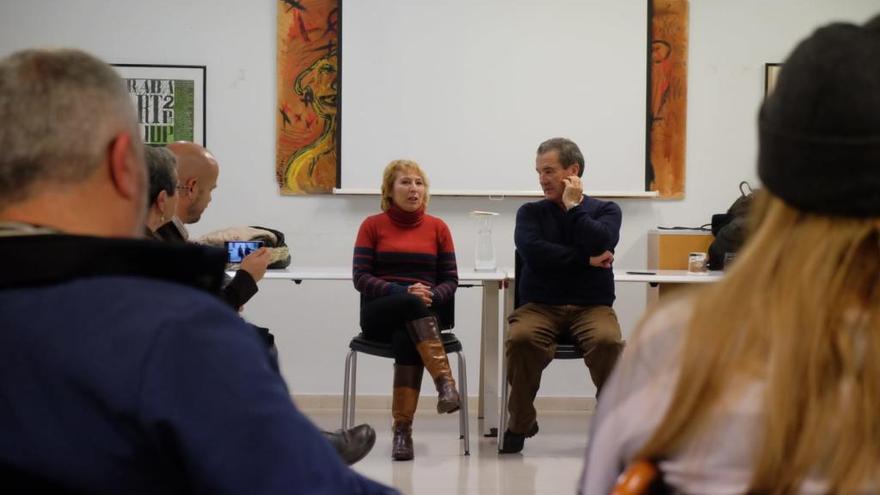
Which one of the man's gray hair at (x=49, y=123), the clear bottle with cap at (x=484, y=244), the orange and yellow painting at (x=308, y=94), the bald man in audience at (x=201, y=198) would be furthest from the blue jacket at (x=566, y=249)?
the man's gray hair at (x=49, y=123)

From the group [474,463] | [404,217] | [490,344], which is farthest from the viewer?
[490,344]

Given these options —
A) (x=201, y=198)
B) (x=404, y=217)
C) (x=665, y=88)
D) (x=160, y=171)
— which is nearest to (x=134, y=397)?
(x=160, y=171)

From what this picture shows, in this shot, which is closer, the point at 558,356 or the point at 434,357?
the point at 434,357

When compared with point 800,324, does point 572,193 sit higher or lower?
higher

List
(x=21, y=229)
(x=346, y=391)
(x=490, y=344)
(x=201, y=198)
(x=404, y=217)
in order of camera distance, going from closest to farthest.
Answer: (x=21, y=229) < (x=201, y=198) < (x=346, y=391) < (x=404, y=217) < (x=490, y=344)

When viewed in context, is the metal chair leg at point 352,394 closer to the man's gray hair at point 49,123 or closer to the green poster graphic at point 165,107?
the green poster graphic at point 165,107

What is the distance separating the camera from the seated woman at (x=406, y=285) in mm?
4043

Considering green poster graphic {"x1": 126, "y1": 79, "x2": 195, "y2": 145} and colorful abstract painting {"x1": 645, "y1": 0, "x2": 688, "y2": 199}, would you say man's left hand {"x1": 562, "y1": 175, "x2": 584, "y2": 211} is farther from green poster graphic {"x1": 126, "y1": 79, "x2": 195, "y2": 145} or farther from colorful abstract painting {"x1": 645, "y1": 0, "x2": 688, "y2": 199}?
green poster graphic {"x1": 126, "y1": 79, "x2": 195, "y2": 145}

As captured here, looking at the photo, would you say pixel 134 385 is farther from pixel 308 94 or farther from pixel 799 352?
pixel 308 94

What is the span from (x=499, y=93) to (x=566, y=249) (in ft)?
4.22

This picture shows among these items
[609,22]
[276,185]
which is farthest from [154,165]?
[609,22]

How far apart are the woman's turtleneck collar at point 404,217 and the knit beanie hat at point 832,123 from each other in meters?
3.57

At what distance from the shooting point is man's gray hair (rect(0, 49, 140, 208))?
960 millimetres

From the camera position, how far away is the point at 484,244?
16.4 feet
